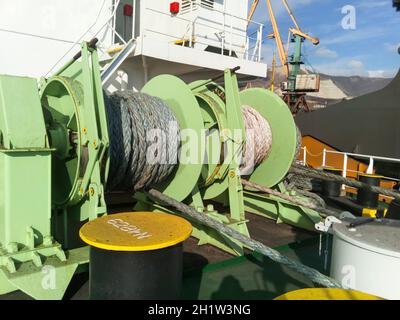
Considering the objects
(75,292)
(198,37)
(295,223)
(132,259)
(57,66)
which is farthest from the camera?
(198,37)

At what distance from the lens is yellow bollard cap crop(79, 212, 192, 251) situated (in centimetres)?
197

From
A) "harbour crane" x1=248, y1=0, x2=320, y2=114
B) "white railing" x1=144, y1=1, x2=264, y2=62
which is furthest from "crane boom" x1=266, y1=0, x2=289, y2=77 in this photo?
"white railing" x1=144, y1=1, x2=264, y2=62

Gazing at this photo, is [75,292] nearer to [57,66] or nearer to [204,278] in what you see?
[204,278]

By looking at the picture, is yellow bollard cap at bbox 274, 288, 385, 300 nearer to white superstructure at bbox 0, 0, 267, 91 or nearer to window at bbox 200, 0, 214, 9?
white superstructure at bbox 0, 0, 267, 91

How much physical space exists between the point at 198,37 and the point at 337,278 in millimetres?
6329

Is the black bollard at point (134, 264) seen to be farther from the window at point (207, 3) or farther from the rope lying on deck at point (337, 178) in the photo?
the window at point (207, 3)

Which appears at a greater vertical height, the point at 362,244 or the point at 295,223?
the point at 362,244

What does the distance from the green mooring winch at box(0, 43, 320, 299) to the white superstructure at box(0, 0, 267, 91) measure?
2337 mm

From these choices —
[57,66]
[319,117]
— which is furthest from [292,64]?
[57,66]

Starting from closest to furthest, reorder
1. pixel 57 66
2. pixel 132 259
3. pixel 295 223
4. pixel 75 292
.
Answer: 1. pixel 132 259
2. pixel 75 292
3. pixel 295 223
4. pixel 57 66

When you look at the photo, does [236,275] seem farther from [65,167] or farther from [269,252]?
[65,167]

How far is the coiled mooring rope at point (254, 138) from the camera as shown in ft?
15.5

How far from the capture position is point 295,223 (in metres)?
4.74
